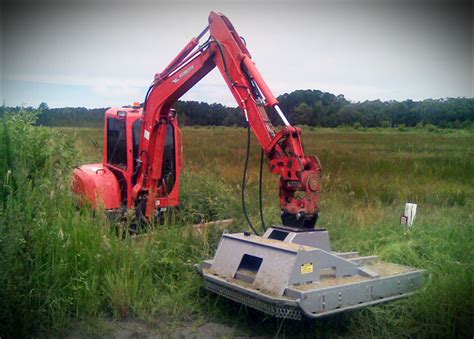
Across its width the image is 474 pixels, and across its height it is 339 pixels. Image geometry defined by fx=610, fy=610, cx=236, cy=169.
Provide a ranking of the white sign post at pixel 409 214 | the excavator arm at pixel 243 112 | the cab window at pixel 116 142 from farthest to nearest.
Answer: the cab window at pixel 116 142 < the white sign post at pixel 409 214 < the excavator arm at pixel 243 112

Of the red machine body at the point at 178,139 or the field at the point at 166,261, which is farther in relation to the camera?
the red machine body at the point at 178,139

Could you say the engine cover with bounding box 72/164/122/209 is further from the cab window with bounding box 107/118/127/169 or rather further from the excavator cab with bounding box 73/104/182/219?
the cab window with bounding box 107/118/127/169

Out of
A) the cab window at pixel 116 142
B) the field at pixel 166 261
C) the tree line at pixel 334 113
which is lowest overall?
the field at pixel 166 261

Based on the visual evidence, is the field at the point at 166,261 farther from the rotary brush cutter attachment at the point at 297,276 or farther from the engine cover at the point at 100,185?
the engine cover at the point at 100,185

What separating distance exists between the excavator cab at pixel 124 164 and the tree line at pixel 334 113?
182cm

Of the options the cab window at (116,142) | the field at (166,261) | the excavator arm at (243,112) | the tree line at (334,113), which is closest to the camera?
the field at (166,261)

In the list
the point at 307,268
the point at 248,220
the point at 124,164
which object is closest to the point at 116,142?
the point at 124,164

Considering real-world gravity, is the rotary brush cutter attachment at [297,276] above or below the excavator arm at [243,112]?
below

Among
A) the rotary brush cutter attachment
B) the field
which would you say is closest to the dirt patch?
the field

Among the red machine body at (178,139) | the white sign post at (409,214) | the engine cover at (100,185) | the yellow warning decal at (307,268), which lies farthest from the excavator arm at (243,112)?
the white sign post at (409,214)

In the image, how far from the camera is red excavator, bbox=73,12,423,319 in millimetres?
5676

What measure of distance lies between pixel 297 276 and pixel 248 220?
217cm

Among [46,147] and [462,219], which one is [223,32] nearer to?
[46,147]

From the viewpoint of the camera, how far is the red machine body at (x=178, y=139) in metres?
6.79
